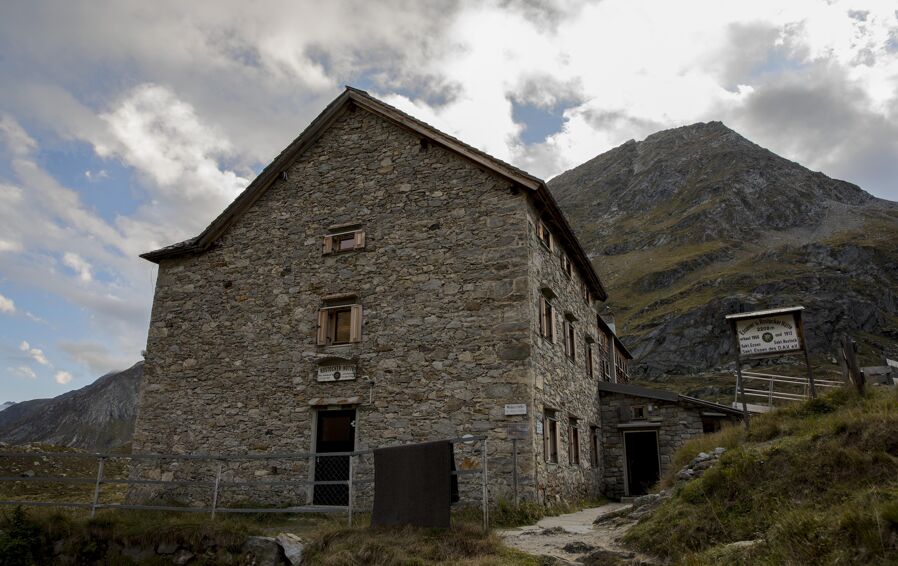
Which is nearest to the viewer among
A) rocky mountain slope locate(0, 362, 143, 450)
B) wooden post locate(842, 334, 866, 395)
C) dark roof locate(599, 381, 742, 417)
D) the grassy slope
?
the grassy slope

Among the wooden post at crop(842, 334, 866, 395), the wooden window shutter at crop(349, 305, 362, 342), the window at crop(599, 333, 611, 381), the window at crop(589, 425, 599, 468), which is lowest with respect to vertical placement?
the window at crop(589, 425, 599, 468)

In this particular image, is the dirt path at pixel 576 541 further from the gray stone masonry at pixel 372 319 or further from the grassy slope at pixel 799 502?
the gray stone masonry at pixel 372 319

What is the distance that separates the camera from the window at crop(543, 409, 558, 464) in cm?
1342

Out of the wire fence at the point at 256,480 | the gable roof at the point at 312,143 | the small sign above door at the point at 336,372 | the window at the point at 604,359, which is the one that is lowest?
the wire fence at the point at 256,480

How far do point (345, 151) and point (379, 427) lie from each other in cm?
731

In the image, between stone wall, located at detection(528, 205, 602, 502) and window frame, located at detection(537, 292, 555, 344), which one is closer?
stone wall, located at detection(528, 205, 602, 502)

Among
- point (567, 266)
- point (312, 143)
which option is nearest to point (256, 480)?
point (312, 143)

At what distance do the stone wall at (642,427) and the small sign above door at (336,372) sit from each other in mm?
10021

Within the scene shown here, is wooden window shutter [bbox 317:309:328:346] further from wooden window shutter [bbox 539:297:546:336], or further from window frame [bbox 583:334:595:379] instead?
window frame [bbox 583:334:595:379]

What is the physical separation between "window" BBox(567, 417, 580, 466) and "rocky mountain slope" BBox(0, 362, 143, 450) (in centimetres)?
10904

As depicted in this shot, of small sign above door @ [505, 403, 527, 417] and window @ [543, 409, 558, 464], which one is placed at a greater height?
small sign above door @ [505, 403, 527, 417]

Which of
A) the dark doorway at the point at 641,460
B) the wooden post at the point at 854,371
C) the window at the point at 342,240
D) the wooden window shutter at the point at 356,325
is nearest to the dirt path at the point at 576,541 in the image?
the wooden post at the point at 854,371

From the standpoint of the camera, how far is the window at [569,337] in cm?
1680

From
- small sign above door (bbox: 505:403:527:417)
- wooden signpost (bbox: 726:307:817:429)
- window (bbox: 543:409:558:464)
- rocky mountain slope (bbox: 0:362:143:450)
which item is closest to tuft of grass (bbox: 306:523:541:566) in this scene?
small sign above door (bbox: 505:403:527:417)
